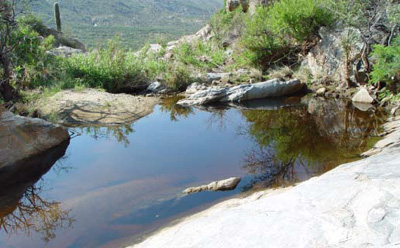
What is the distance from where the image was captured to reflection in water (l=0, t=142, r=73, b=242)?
4938 millimetres

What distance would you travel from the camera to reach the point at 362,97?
10664 millimetres

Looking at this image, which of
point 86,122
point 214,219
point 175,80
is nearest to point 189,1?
point 175,80

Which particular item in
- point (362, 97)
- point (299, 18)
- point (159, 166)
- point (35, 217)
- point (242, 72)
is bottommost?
point (35, 217)

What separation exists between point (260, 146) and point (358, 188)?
14.3 ft

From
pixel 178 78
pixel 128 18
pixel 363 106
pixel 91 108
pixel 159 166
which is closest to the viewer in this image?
pixel 159 166

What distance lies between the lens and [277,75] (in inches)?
520

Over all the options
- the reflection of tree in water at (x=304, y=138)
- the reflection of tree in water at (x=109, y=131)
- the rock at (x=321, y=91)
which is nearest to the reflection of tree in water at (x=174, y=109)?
the reflection of tree in water at (x=109, y=131)

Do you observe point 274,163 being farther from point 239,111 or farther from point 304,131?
point 239,111

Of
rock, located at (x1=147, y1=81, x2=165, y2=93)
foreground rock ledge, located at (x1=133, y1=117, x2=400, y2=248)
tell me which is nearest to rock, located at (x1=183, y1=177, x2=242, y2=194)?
foreground rock ledge, located at (x1=133, y1=117, x2=400, y2=248)

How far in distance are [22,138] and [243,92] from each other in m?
6.99

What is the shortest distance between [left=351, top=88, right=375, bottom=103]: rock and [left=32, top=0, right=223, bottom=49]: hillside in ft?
74.0

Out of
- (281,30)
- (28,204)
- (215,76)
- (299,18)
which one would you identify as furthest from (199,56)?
(28,204)

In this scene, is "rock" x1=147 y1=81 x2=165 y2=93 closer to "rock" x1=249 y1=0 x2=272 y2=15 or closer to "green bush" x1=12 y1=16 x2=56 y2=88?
"green bush" x1=12 y1=16 x2=56 y2=88

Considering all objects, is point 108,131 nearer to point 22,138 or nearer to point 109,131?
point 109,131
